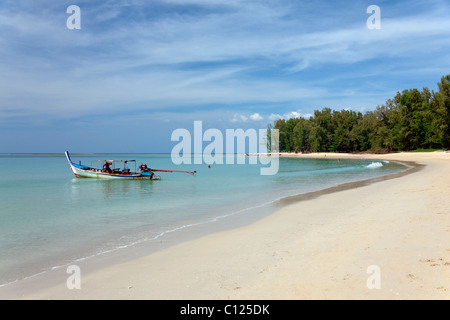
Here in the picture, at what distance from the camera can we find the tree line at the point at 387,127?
83.0 metres

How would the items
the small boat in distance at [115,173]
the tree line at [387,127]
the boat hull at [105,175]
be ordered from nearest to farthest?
1. the boat hull at [105,175]
2. the small boat in distance at [115,173]
3. the tree line at [387,127]

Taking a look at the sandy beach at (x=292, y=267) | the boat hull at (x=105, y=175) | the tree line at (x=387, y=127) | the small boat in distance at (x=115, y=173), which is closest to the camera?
the sandy beach at (x=292, y=267)

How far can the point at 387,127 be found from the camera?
4230 inches

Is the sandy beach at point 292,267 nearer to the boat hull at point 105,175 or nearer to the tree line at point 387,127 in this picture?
the boat hull at point 105,175

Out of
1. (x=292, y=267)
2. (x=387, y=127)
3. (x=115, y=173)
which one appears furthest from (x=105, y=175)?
(x=387, y=127)

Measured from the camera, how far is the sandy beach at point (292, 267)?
5.57 meters

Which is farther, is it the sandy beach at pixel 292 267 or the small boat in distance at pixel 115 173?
the small boat in distance at pixel 115 173

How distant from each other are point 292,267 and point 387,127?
11606 cm

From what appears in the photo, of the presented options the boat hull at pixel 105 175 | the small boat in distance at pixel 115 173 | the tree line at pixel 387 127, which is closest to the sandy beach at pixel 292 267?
the boat hull at pixel 105 175

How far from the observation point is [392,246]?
307 inches

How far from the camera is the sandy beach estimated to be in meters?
5.57

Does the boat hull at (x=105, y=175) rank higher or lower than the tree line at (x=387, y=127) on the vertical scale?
lower

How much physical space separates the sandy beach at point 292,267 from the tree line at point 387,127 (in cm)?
8672
